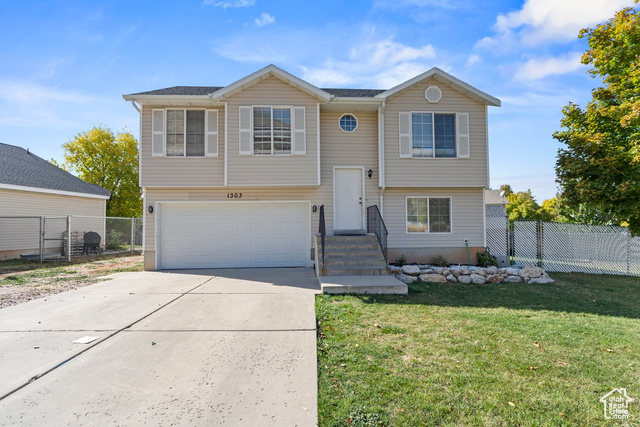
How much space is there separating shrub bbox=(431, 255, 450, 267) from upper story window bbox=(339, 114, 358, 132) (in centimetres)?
529

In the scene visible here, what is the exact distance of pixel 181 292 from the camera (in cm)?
699

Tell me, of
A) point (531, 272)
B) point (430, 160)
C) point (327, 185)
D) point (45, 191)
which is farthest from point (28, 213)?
point (531, 272)

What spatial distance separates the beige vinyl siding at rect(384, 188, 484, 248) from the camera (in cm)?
1091

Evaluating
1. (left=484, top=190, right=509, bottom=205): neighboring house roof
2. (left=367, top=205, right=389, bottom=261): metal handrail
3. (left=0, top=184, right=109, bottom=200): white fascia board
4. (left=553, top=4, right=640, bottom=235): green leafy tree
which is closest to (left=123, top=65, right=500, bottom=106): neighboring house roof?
(left=553, top=4, right=640, bottom=235): green leafy tree

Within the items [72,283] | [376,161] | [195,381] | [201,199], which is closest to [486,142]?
[376,161]

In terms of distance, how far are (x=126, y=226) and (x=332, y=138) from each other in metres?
16.5

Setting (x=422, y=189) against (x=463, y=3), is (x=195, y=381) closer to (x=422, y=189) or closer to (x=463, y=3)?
(x=422, y=189)

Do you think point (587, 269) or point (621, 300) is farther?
point (587, 269)

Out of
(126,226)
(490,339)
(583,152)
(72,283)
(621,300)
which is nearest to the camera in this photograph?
(490,339)

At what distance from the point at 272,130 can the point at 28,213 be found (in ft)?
42.7

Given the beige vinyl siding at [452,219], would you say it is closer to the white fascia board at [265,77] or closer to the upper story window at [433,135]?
the upper story window at [433,135]

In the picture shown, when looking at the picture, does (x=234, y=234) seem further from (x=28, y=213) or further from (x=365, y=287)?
(x=28, y=213)

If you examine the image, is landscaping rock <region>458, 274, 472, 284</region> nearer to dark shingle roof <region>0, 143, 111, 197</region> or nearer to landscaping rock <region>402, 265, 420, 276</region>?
landscaping rock <region>402, 265, 420, 276</region>

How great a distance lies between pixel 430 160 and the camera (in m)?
10.6
